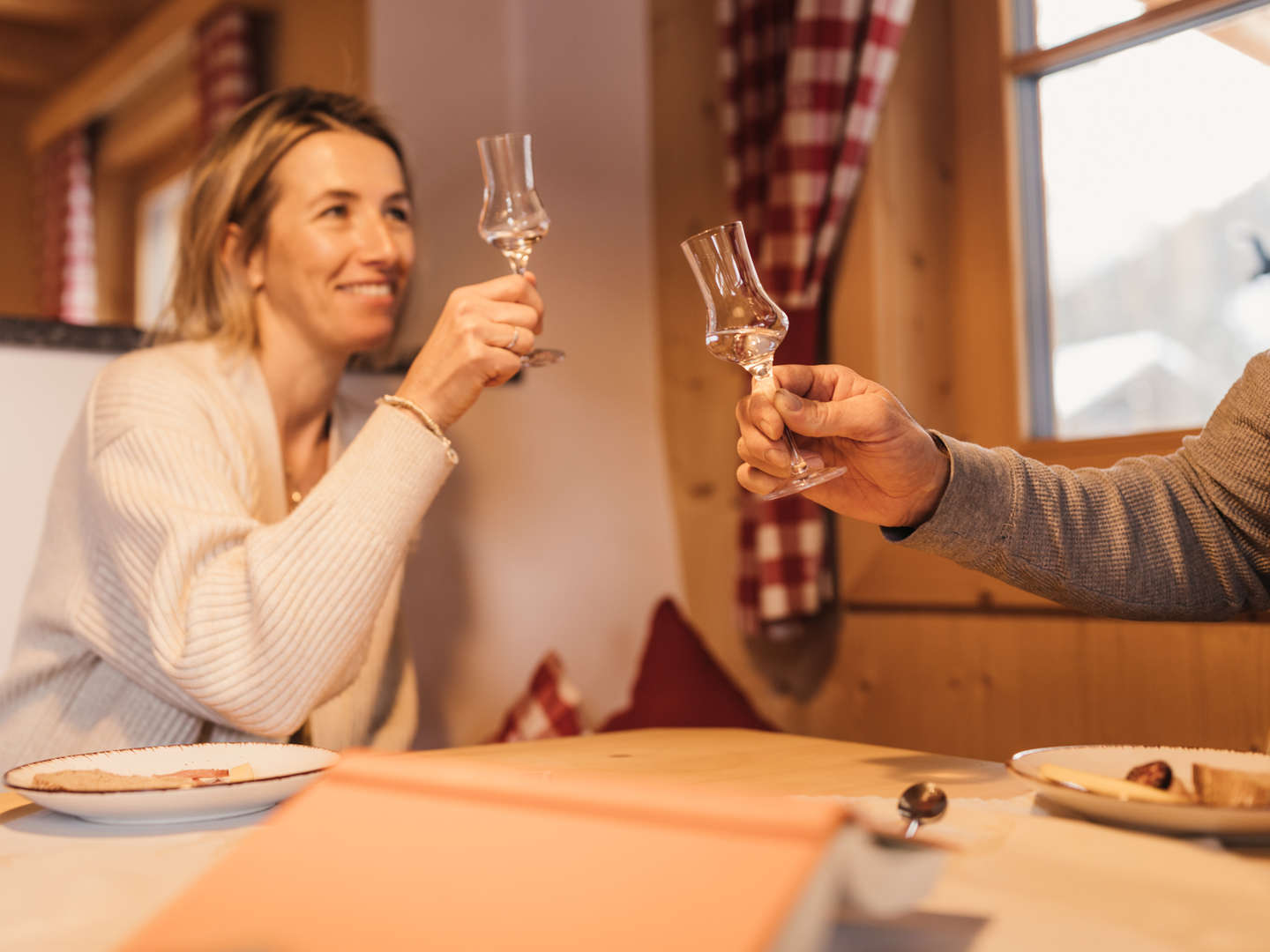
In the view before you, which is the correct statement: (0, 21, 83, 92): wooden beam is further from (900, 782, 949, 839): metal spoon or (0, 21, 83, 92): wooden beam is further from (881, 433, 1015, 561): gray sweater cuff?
(900, 782, 949, 839): metal spoon

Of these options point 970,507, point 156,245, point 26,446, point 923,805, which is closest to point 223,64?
point 156,245

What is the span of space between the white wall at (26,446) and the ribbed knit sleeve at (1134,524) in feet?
4.42

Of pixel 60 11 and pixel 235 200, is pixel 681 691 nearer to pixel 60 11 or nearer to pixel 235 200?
pixel 235 200

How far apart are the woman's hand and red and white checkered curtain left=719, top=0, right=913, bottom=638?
994 mm

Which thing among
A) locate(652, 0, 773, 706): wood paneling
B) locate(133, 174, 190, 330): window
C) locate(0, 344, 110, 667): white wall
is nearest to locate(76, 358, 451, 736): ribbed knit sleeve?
locate(0, 344, 110, 667): white wall

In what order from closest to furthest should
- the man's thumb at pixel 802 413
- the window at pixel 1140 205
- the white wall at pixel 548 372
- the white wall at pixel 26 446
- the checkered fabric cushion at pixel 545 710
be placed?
the man's thumb at pixel 802 413, the white wall at pixel 26 446, the window at pixel 1140 205, the checkered fabric cushion at pixel 545 710, the white wall at pixel 548 372

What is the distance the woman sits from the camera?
1171 millimetres

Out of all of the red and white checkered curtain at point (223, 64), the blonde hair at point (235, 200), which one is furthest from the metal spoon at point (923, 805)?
the red and white checkered curtain at point (223, 64)

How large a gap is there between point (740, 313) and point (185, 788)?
0.62 meters

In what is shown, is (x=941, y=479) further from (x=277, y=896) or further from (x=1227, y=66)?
(x=1227, y=66)

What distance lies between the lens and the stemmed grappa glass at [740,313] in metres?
1.04

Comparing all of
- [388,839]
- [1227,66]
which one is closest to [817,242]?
[1227,66]

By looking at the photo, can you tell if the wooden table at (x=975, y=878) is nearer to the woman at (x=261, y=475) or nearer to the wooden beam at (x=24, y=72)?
the woman at (x=261, y=475)

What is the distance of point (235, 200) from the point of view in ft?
5.43
